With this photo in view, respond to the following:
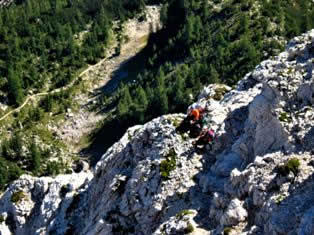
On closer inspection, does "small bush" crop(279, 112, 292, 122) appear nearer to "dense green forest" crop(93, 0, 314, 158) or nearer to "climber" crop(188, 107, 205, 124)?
"climber" crop(188, 107, 205, 124)

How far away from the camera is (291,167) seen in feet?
119

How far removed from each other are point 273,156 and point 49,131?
12213 cm

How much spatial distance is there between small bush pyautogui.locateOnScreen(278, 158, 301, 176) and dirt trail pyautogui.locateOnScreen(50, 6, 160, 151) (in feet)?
374

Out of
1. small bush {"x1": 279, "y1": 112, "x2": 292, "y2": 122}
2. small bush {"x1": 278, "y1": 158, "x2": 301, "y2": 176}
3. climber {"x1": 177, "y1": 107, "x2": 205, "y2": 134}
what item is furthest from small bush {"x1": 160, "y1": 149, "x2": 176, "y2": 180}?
small bush {"x1": 278, "y1": 158, "x2": 301, "y2": 176}

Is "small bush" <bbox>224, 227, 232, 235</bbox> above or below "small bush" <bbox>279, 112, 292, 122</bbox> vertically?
below

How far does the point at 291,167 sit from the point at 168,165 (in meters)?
13.6

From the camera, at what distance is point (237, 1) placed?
543 feet

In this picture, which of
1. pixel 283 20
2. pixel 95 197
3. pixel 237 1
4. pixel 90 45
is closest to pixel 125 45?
Answer: pixel 90 45

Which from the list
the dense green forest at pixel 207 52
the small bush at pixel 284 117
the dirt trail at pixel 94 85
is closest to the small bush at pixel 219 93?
the small bush at pixel 284 117

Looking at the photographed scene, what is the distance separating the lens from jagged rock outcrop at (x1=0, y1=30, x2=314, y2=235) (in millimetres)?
36375

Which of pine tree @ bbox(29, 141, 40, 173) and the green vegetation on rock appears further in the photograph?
pine tree @ bbox(29, 141, 40, 173)

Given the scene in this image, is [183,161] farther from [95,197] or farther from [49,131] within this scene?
[49,131]

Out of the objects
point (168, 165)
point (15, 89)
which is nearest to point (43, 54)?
point (15, 89)

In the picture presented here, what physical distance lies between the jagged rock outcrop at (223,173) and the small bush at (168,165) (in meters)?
0.08
